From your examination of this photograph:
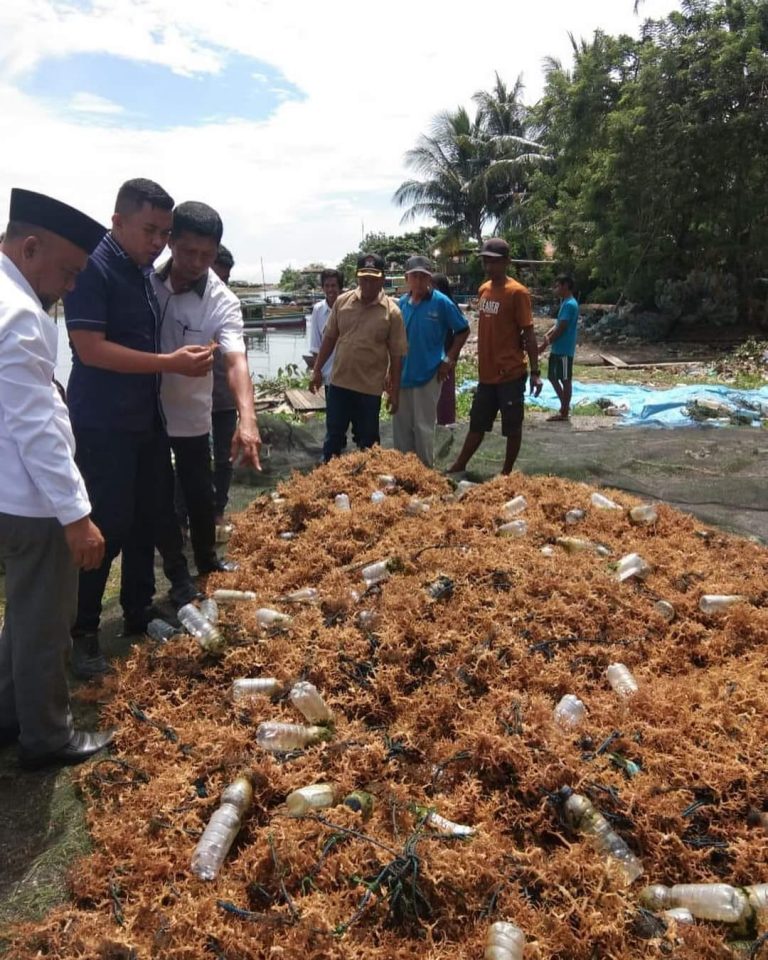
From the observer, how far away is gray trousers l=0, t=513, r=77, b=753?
2430 mm

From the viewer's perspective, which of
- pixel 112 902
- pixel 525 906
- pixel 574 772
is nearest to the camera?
pixel 525 906

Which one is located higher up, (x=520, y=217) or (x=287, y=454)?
(x=520, y=217)

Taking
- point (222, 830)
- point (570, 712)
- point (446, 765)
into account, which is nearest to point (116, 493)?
point (222, 830)

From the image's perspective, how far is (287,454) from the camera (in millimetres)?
7211

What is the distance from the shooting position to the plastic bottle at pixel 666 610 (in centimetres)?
321

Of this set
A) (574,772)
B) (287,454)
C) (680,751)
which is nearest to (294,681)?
(574,772)

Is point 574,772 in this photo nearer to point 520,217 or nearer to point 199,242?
point 199,242

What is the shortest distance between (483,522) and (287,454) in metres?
3.40

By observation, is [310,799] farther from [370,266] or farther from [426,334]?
[426,334]

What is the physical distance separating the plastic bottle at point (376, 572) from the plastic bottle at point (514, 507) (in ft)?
3.35

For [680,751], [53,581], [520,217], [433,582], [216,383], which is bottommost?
[680,751]

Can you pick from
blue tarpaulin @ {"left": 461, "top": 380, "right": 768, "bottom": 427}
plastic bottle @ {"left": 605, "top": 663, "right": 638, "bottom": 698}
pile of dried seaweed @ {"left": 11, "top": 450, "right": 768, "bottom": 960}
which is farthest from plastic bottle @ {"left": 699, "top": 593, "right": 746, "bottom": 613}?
blue tarpaulin @ {"left": 461, "top": 380, "right": 768, "bottom": 427}

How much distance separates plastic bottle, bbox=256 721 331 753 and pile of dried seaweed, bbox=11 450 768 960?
0.06 m

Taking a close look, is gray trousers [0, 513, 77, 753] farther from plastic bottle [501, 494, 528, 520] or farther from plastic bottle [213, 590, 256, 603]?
plastic bottle [501, 494, 528, 520]
